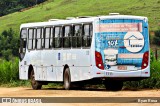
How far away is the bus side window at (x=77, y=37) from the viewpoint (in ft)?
88.6

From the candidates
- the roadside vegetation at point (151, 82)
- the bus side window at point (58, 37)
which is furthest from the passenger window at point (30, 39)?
the roadside vegetation at point (151, 82)

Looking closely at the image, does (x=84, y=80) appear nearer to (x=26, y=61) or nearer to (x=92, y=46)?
(x=92, y=46)

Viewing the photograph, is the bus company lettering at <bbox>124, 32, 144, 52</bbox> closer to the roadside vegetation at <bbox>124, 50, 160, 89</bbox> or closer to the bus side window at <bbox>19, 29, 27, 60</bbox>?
the roadside vegetation at <bbox>124, 50, 160, 89</bbox>

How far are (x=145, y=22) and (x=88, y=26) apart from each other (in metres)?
1.99

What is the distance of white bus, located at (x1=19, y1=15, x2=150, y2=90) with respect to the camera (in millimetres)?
25734

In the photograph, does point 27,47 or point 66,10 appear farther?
point 66,10

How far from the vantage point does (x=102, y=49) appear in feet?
84.4

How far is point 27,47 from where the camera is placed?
105 ft

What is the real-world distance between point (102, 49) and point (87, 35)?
973mm

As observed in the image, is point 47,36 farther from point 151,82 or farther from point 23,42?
point 151,82

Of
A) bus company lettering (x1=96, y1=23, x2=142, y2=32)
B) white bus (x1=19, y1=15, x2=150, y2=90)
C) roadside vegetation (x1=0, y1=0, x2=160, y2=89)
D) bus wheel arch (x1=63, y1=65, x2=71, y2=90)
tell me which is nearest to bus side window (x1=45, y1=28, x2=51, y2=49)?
white bus (x1=19, y1=15, x2=150, y2=90)

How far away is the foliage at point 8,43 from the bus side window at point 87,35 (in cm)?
8484

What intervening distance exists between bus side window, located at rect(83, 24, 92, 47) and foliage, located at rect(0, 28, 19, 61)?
8484 cm

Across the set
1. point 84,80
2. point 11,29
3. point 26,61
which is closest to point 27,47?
point 26,61
